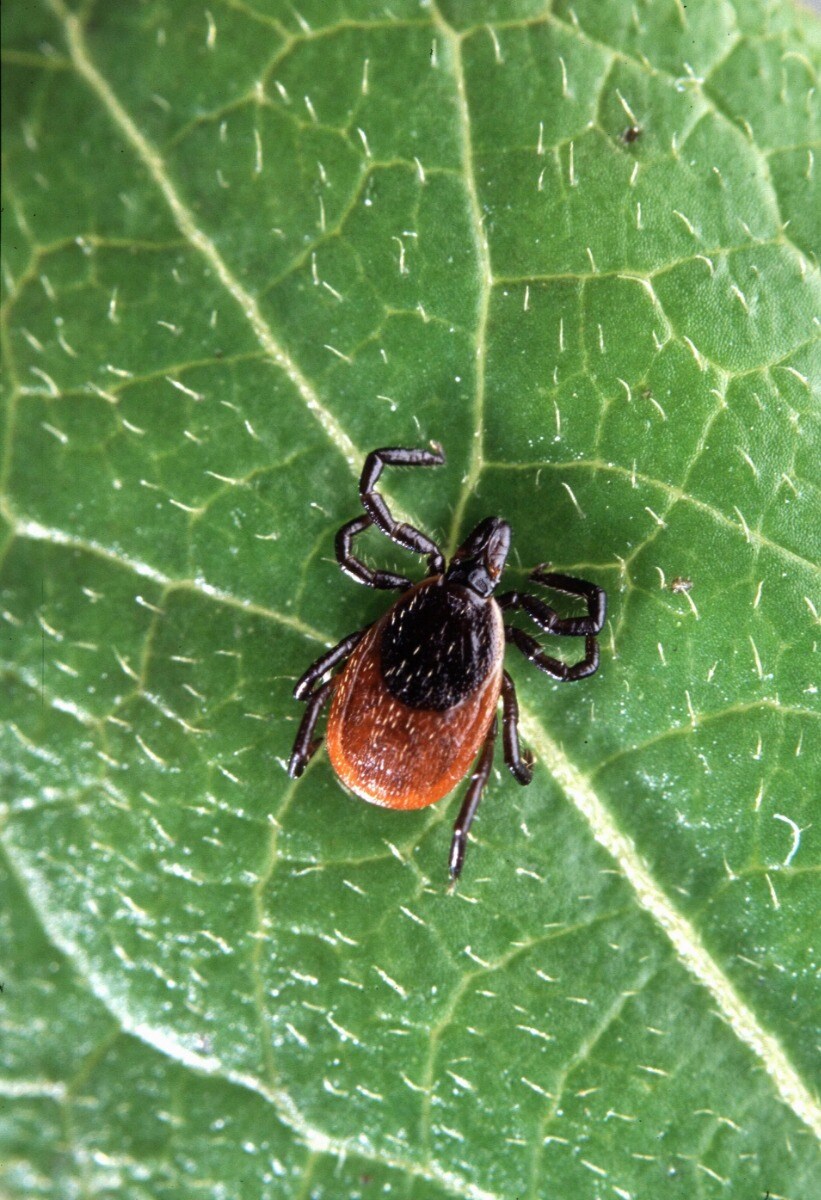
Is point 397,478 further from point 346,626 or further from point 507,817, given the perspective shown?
point 507,817

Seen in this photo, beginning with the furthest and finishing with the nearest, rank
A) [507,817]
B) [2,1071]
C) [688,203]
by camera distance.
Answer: [2,1071] → [507,817] → [688,203]

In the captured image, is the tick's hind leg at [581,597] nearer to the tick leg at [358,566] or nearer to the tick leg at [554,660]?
the tick leg at [554,660]

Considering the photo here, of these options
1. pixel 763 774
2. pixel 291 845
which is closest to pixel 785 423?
pixel 763 774

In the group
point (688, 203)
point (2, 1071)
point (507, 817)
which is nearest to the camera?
point (688, 203)

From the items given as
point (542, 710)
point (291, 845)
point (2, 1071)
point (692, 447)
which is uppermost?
point (692, 447)

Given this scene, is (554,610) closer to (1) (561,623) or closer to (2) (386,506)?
(1) (561,623)

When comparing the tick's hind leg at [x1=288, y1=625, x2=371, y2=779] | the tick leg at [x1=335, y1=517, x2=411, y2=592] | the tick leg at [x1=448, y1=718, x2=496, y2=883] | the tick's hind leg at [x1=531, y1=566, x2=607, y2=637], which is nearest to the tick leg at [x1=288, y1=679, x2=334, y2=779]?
the tick's hind leg at [x1=288, y1=625, x2=371, y2=779]

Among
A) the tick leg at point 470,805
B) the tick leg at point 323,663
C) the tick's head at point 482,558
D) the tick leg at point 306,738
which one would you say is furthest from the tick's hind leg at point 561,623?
the tick leg at point 306,738
